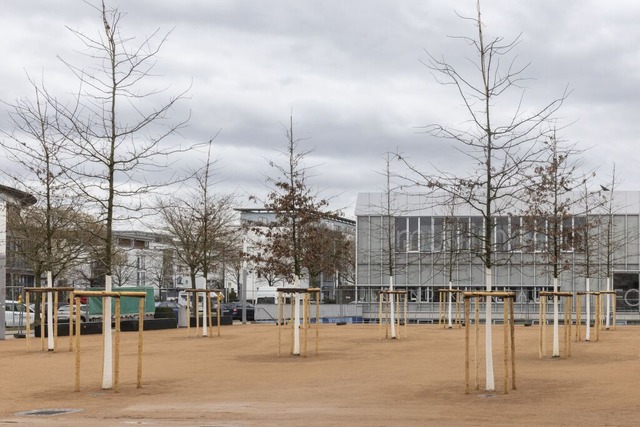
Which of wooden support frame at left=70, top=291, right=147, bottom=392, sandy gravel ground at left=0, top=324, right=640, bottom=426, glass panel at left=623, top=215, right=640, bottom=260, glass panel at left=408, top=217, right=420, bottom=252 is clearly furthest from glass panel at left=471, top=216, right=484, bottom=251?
glass panel at left=623, top=215, right=640, bottom=260

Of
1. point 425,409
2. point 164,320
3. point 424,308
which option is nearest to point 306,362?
point 425,409

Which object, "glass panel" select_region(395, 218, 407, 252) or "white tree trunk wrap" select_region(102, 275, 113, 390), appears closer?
"white tree trunk wrap" select_region(102, 275, 113, 390)

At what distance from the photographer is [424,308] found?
63875mm

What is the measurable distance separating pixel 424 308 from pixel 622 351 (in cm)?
3835

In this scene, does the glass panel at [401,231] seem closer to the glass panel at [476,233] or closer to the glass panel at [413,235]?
the glass panel at [413,235]

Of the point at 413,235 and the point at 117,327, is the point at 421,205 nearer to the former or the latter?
the point at 413,235

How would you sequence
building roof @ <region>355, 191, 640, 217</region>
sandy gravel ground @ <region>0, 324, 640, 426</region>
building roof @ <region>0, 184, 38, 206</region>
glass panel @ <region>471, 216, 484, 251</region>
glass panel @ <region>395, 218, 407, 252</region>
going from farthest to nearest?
glass panel @ <region>395, 218, 407, 252</region> → building roof @ <region>355, 191, 640, 217</region> → building roof @ <region>0, 184, 38, 206</region> → glass panel @ <region>471, 216, 484, 251</region> → sandy gravel ground @ <region>0, 324, 640, 426</region>

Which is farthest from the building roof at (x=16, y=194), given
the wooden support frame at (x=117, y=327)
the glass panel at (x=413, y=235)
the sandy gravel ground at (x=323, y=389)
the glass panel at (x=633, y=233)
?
the glass panel at (x=633, y=233)

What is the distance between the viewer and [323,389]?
1641cm

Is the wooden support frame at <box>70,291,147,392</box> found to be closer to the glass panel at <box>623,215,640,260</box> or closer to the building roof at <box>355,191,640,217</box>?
the building roof at <box>355,191,640,217</box>

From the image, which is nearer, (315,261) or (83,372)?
(83,372)

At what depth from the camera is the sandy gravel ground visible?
12.6m

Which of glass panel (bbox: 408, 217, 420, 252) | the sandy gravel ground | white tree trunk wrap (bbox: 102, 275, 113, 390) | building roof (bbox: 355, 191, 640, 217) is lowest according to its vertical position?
the sandy gravel ground

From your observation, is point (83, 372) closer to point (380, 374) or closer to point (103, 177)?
point (103, 177)
